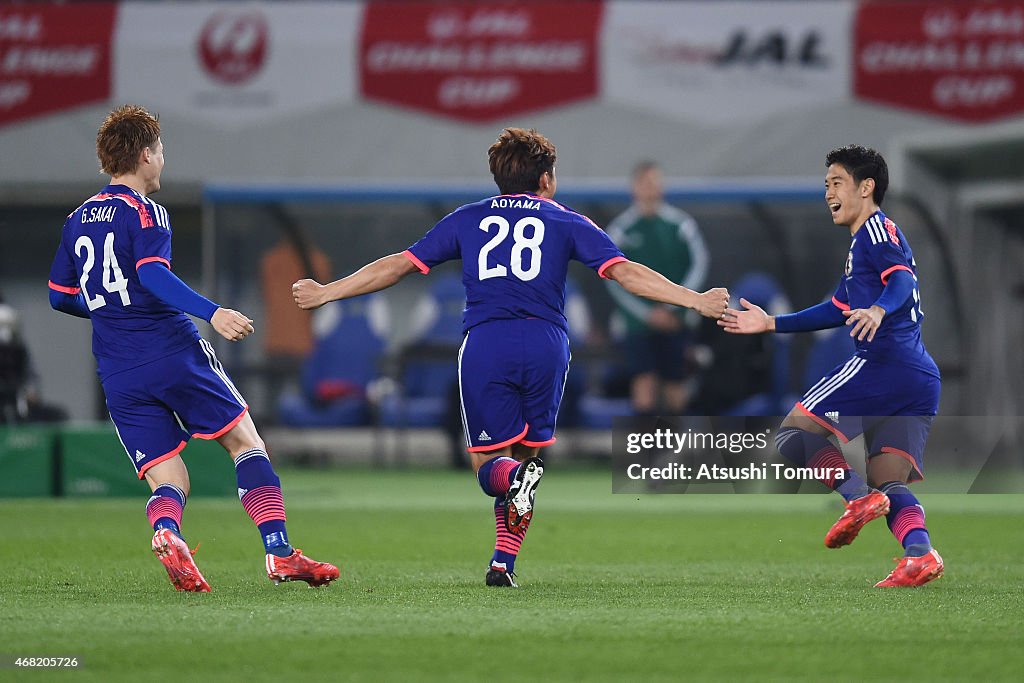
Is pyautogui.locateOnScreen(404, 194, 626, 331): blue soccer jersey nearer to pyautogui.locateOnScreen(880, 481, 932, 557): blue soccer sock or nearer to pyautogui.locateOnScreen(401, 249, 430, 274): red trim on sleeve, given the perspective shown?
pyautogui.locateOnScreen(401, 249, 430, 274): red trim on sleeve

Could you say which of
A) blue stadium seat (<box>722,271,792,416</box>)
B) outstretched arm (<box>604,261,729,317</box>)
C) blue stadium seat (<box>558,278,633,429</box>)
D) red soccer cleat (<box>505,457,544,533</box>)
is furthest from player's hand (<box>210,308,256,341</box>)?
blue stadium seat (<box>722,271,792,416</box>)

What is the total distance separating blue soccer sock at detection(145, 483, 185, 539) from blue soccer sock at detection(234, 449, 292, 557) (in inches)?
10.2

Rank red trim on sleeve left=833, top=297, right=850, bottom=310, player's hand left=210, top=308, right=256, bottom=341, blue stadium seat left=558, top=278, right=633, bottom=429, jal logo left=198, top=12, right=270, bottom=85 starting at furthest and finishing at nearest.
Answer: jal logo left=198, top=12, right=270, bottom=85, blue stadium seat left=558, top=278, right=633, bottom=429, red trim on sleeve left=833, top=297, right=850, bottom=310, player's hand left=210, top=308, right=256, bottom=341

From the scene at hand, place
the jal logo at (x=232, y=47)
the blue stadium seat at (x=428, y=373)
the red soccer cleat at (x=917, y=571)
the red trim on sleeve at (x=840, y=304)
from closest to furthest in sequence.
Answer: the red soccer cleat at (x=917, y=571) → the red trim on sleeve at (x=840, y=304) → the blue stadium seat at (x=428, y=373) → the jal logo at (x=232, y=47)

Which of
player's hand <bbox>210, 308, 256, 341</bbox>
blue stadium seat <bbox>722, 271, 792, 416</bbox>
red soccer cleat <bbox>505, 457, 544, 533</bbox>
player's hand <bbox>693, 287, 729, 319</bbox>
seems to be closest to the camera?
player's hand <bbox>210, 308, 256, 341</bbox>

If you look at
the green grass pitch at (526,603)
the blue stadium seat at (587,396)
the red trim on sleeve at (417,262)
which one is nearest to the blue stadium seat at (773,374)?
the blue stadium seat at (587,396)

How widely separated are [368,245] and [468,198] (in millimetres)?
Answer: 1276

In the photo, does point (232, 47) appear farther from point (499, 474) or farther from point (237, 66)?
point (499, 474)

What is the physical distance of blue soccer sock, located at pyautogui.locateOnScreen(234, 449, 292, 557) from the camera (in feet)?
20.9

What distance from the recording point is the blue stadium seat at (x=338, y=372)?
16.0 metres

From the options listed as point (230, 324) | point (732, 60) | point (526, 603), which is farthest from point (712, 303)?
point (732, 60)

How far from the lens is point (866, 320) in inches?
251

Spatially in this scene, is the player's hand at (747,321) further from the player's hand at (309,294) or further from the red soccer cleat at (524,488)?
the player's hand at (309,294)

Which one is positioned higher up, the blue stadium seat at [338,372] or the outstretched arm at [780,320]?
the outstretched arm at [780,320]
